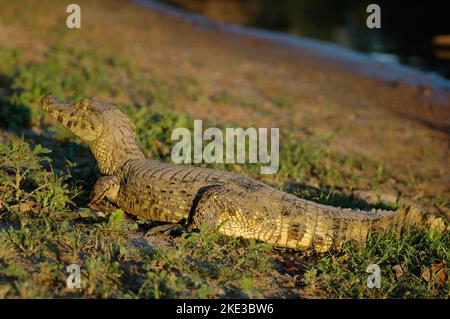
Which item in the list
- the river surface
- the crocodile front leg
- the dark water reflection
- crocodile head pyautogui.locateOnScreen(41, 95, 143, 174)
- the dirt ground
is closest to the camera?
the crocodile front leg

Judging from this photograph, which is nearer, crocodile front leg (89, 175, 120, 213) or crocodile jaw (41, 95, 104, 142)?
crocodile front leg (89, 175, 120, 213)

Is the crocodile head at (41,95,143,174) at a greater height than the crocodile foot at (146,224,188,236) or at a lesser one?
greater

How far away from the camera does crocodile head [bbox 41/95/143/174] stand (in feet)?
18.0

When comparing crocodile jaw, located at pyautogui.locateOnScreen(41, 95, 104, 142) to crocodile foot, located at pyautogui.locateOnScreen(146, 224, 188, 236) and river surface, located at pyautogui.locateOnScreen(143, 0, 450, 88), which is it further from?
river surface, located at pyautogui.locateOnScreen(143, 0, 450, 88)

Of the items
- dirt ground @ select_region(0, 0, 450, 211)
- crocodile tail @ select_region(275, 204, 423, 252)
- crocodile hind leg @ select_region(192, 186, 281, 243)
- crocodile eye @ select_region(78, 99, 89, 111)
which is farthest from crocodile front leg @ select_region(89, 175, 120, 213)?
dirt ground @ select_region(0, 0, 450, 211)

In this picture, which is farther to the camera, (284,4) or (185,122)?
(284,4)

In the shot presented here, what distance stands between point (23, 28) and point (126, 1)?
8.30 meters

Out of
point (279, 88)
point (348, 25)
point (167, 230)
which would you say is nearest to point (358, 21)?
point (348, 25)

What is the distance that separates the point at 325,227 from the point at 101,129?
240cm

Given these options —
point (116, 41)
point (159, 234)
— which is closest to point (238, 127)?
point (159, 234)

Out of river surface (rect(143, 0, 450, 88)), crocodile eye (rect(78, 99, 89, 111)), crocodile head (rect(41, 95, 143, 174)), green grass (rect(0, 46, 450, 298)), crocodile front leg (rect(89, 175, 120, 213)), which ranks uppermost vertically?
river surface (rect(143, 0, 450, 88))

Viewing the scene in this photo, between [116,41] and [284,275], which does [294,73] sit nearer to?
[116,41]

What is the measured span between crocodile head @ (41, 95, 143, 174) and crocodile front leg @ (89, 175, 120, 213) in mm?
240
